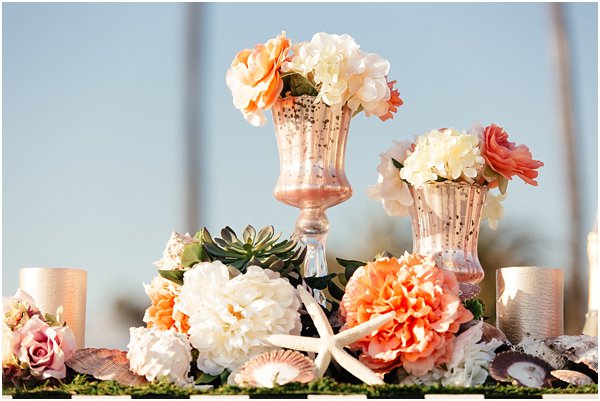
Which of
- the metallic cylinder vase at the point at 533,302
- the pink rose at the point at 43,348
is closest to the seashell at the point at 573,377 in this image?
the metallic cylinder vase at the point at 533,302

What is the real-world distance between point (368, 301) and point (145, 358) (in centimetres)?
23

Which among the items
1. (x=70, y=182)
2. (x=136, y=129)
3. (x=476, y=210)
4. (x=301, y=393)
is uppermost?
(x=136, y=129)

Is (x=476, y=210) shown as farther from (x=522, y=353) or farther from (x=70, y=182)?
(x=70, y=182)

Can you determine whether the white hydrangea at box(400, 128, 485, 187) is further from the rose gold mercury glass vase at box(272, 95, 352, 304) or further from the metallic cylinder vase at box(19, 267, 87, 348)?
the metallic cylinder vase at box(19, 267, 87, 348)

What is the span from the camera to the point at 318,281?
100 centimetres

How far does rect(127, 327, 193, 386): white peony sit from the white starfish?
8 centimetres

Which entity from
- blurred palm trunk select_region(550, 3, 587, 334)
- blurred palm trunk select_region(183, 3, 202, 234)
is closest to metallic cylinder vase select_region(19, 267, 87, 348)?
blurred palm trunk select_region(183, 3, 202, 234)

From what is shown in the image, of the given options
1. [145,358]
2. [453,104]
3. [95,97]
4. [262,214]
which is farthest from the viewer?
[95,97]

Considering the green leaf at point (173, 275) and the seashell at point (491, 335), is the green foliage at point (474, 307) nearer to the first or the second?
the seashell at point (491, 335)

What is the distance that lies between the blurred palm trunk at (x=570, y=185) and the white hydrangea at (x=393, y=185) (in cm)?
322

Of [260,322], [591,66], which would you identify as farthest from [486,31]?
[260,322]

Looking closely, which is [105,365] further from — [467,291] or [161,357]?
[467,291]

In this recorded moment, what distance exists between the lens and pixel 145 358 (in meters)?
0.87

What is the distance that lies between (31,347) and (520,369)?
493mm
